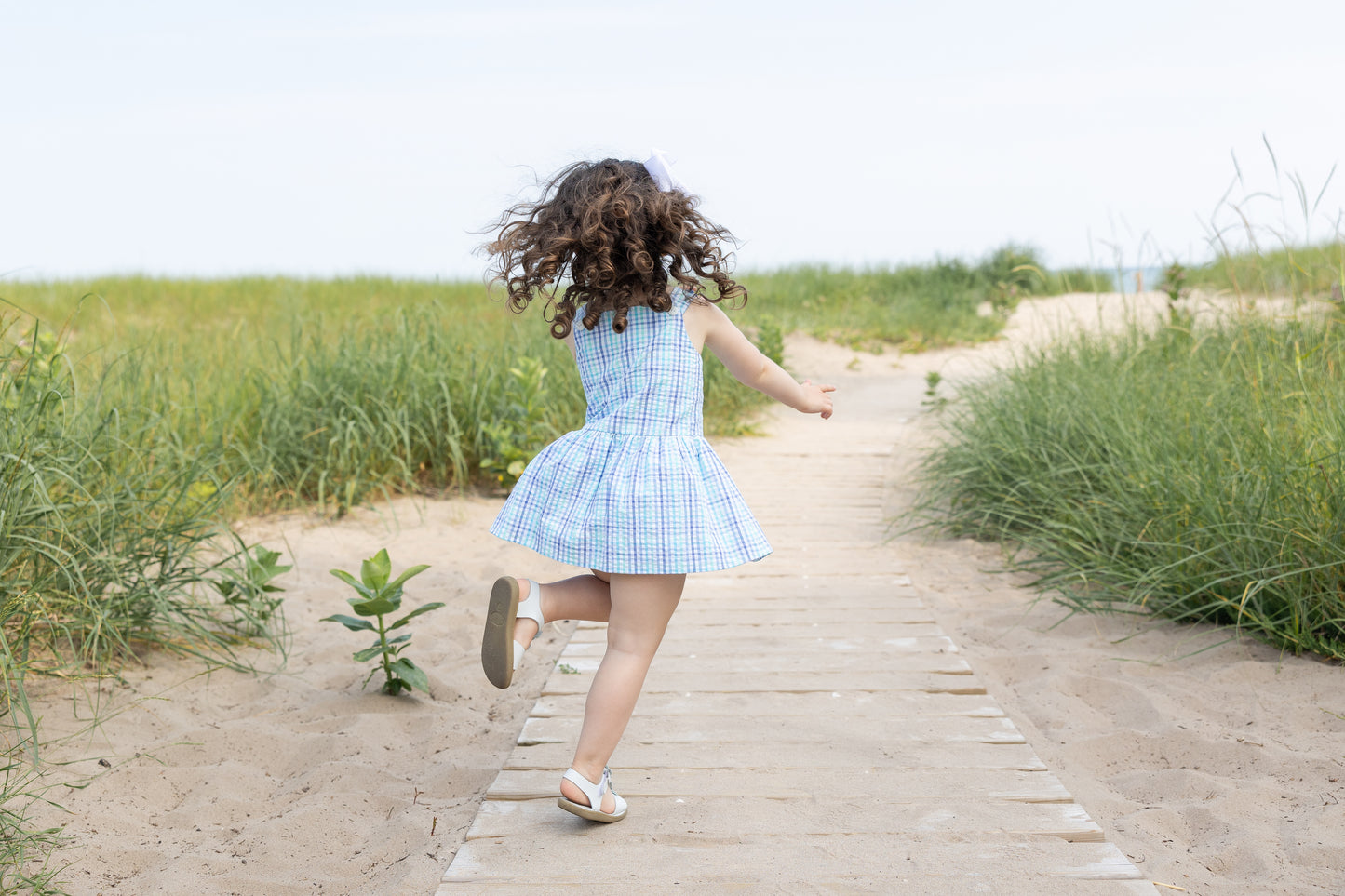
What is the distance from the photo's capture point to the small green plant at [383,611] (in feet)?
9.07

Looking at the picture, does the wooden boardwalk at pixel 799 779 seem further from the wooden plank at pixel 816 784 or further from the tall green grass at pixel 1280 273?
the tall green grass at pixel 1280 273

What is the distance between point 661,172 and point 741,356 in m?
0.45

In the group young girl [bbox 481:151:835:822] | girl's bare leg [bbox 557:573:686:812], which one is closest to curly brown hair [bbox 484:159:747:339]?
young girl [bbox 481:151:835:822]

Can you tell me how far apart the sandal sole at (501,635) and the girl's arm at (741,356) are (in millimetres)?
692

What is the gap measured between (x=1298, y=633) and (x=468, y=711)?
8.56 ft

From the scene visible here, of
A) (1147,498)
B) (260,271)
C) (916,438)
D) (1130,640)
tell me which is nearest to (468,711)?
(1130,640)

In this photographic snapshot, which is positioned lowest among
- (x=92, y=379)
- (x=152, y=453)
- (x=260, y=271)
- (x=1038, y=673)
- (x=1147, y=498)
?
(x=1038, y=673)

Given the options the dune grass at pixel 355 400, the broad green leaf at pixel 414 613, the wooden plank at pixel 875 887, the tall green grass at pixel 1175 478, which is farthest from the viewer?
the dune grass at pixel 355 400

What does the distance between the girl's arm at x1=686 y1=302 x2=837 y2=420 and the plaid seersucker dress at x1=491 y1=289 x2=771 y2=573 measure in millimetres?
45

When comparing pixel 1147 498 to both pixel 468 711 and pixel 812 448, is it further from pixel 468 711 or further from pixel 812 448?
pixel 812 448

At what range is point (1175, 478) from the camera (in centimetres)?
362

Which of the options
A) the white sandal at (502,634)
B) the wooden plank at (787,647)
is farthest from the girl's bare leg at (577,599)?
the wooden plank at (787,647)

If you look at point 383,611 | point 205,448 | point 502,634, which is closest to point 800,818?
point 502,634

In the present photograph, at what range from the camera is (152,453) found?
3.69m
